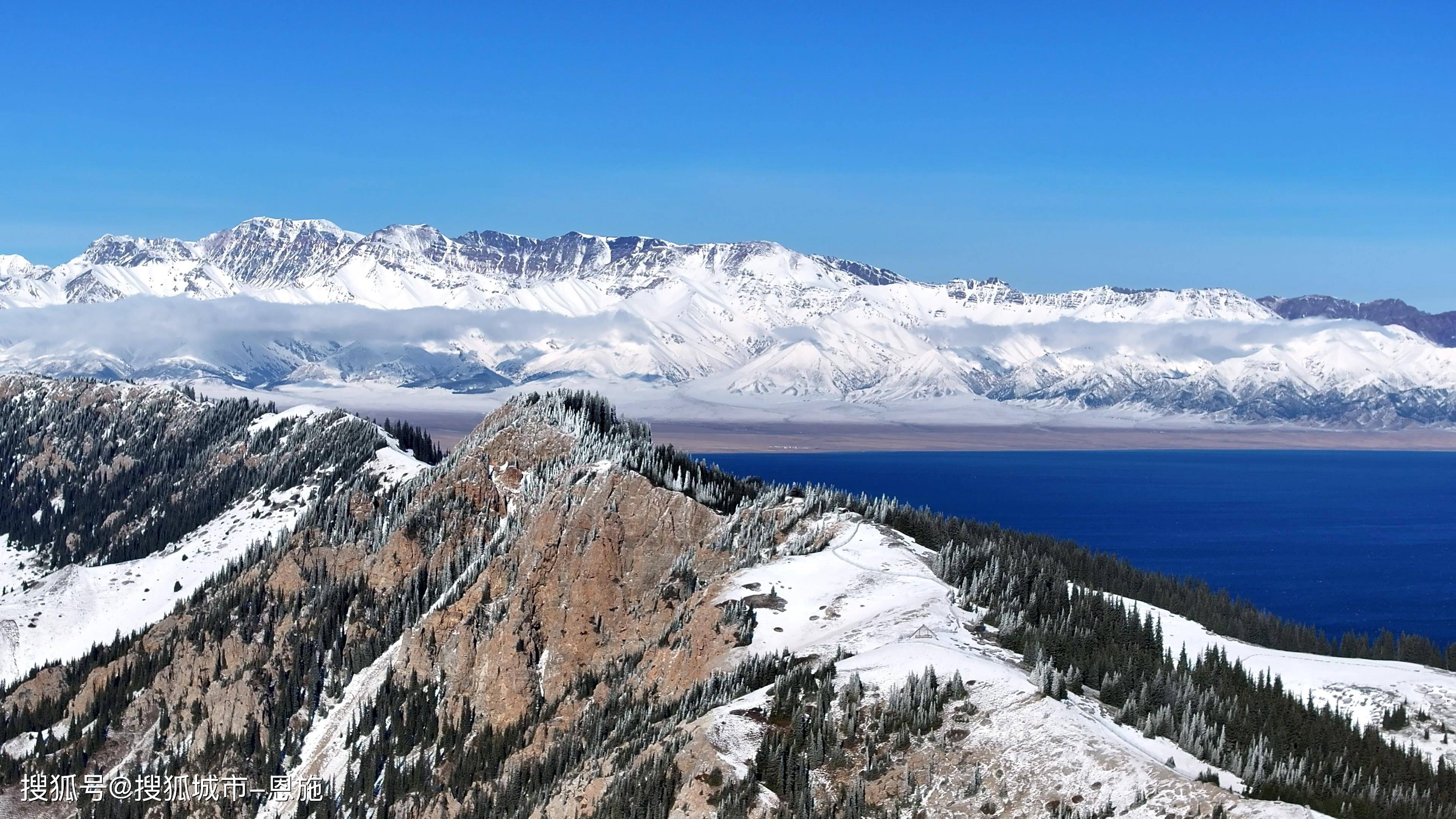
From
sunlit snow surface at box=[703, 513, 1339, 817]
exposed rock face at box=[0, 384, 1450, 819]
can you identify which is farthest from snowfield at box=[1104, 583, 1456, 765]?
exposed rock face at box=[0, 384, 1450, 819]

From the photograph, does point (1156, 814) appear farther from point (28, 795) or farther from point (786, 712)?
point (28, 795)

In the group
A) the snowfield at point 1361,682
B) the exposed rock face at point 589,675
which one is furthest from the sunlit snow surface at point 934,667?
the snowfield at point 1361,682

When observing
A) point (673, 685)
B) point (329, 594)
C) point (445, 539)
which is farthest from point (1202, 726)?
point (329, 594)

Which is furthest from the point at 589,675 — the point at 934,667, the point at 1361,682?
the point at 1361,682

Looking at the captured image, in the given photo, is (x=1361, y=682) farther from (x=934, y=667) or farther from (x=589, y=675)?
(x=589, y=675)

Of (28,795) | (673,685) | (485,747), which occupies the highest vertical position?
(673,685)

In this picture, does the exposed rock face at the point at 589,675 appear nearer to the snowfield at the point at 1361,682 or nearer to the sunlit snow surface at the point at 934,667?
the sunlit snow surface at the point at 934,667

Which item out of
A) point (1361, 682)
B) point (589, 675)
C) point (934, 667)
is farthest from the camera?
point (589, 675)

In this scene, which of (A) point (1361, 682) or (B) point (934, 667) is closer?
(B) point (934, 667)

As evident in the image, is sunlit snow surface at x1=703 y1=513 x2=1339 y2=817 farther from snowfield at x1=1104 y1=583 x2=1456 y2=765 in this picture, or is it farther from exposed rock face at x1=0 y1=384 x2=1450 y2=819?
snowfield at x1=1104 y1=583 x2=1456 y2=765
